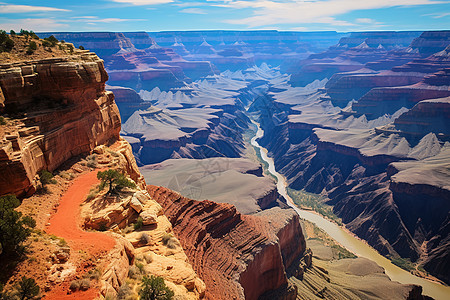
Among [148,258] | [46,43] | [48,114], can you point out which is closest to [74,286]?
[148,258]

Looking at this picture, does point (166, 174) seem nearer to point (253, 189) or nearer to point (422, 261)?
A: point (253, 189)

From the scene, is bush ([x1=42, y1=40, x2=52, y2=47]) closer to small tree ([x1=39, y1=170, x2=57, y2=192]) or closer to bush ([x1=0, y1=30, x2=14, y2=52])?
bush ([x1=0, y1=30, x2=14, y2=52])

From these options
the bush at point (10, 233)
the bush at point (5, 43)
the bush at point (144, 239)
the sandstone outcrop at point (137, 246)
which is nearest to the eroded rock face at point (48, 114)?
the bush at point (5, 43)

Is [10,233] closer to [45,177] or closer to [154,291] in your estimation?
[154,291]

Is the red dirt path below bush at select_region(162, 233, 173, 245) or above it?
above

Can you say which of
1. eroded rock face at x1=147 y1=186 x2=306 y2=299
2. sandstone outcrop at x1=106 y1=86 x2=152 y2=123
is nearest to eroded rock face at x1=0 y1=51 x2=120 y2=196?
eroded rock face at x1=147 y1=186 x2=306 y2=299

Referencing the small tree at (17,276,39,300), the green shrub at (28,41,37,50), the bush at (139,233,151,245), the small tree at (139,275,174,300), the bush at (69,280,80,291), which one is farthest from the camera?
the green shrub at (28,41,37,50)

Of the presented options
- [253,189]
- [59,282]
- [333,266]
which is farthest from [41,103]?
[253,189]

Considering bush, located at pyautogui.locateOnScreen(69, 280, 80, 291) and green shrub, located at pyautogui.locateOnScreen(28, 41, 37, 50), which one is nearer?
bush, located at pyautogui.locateOnScreen(69, 280, 80, 291)
